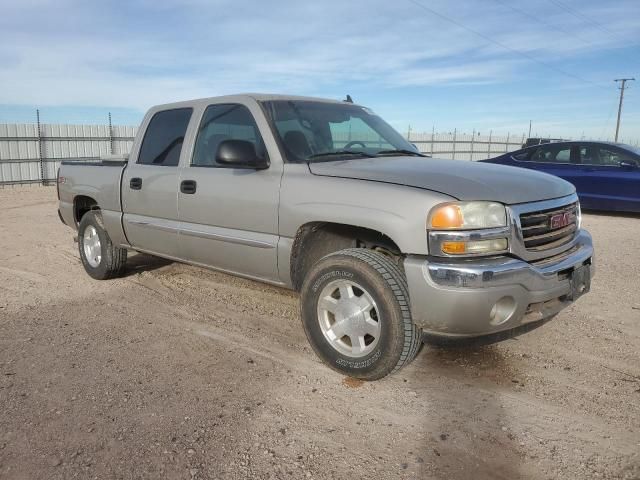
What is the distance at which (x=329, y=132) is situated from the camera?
4.13 meters

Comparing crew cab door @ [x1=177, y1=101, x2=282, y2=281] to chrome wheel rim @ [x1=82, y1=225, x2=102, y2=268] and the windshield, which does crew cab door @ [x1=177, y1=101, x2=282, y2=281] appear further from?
chrome wheel rim @ [x1=82, y1=225, x2=102, y2=268]

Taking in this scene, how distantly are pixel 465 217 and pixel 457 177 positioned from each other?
39 cm

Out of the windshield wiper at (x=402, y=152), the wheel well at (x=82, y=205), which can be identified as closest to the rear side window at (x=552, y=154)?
the windshield wiper at (x=402, y=152)

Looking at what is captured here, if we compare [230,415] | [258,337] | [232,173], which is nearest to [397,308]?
[230,415]

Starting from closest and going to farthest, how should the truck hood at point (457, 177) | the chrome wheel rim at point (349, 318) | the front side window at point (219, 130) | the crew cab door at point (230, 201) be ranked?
the truck hood at point (457, 177), the chrome wheel rim at point (349, 318), the crew cab door at point (230, 201), the front side window at point (219, 130)

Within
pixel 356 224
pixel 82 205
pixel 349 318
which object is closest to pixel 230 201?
pixel 356 224

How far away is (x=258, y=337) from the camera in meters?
4.02

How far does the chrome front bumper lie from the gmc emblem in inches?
13.3

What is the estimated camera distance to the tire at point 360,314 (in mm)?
3000

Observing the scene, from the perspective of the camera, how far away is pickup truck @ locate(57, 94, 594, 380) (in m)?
2.84

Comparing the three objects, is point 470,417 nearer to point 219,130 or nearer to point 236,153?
point 236,153

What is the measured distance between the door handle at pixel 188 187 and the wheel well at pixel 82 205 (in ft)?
5.90

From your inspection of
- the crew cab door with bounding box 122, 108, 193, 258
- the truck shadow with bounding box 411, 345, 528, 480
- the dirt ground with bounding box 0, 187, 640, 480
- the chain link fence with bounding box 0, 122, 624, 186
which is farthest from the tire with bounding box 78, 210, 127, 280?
the chain link fence with bounding box 0, 122, 624, 186

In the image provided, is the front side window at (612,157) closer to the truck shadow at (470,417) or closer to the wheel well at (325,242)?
the truck shadow at (470,417)
